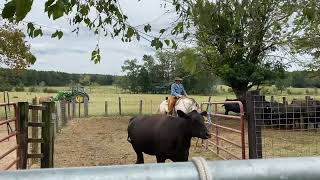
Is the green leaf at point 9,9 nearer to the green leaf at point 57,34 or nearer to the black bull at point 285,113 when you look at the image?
the green leaf at point 57,34

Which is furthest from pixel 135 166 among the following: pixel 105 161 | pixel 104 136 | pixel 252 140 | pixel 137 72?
pixel 137 72

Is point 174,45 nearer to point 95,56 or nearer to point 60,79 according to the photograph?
point 95,56

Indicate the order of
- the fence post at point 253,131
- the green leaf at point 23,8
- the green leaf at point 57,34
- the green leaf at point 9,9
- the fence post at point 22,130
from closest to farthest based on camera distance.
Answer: the green leaf at point 23,8
the green leaf at point 9,9
the green leaf at point 57,34
the fence post at point 22,130
the fence post at point 253,131

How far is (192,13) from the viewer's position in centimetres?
483

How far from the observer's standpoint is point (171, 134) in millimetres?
9055

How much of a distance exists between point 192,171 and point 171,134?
7.76 meters

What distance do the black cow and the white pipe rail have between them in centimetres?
757

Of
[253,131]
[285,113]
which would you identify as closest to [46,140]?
[253,131]

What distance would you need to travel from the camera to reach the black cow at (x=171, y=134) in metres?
9.02

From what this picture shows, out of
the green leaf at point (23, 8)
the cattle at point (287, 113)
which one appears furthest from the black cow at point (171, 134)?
the green leaf at point (23, 8)

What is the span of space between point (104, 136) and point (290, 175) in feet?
57.3

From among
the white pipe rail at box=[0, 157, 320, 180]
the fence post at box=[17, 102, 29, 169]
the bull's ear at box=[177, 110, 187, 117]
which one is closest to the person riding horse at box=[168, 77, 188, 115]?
the bull's ear at box=[177, 110, 187, 117]

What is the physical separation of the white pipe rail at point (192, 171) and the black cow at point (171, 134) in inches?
298

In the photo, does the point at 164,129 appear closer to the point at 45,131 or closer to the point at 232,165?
the point at 45,131
